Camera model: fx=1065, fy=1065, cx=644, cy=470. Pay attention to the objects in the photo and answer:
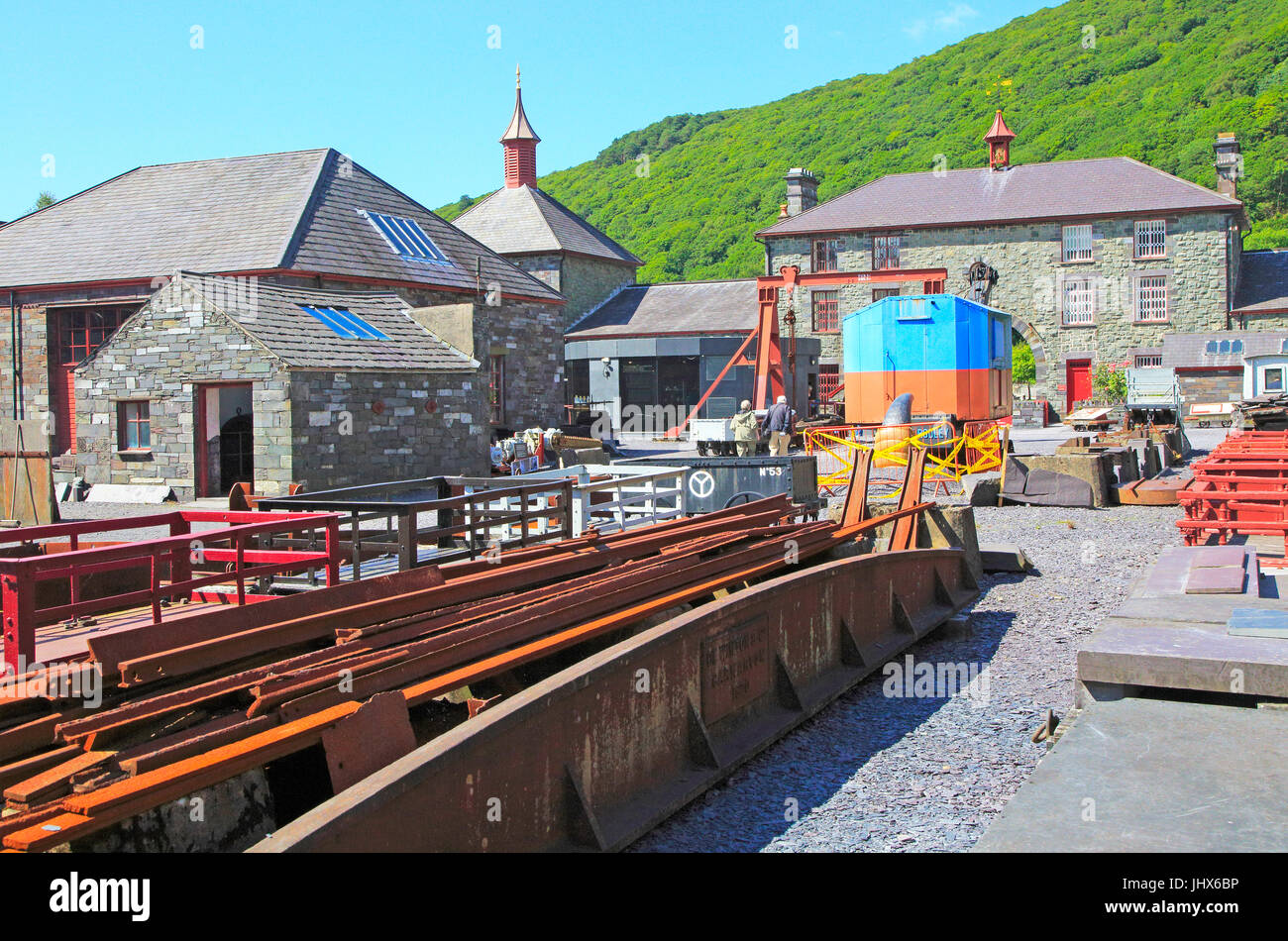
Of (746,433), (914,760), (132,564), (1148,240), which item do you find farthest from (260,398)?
(1148,240)

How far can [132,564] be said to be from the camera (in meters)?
6.67

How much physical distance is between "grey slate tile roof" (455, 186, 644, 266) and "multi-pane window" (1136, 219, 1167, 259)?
2193cm

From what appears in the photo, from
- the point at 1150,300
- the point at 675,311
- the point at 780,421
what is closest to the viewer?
the point at 780,421

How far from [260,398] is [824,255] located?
3484cm

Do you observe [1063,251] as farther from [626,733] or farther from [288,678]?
[288,678]

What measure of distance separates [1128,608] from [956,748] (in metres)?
1.24

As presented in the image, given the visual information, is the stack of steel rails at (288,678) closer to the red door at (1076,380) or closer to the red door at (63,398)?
the red door at (63,398)

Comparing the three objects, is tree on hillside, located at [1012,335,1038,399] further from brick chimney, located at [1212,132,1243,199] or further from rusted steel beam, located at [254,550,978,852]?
rusted steel beam, located at [254,550,978,852]

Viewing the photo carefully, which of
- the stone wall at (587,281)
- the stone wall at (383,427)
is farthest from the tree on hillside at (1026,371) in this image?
the stone wall at (383,427)

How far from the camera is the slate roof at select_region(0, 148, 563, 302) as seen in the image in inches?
1036

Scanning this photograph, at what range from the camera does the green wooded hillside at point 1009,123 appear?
7812 cm
